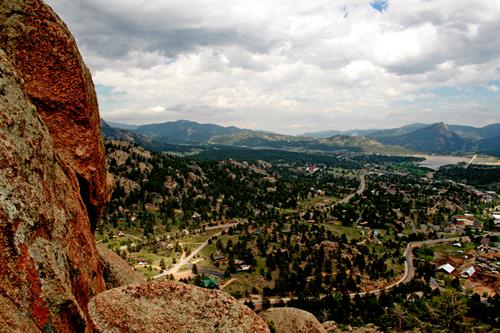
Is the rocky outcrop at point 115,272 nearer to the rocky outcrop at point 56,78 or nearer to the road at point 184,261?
the rocky outcrop at point 56,78

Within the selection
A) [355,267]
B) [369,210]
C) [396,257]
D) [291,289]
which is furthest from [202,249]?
[369,210]

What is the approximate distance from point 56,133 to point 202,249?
11767cm

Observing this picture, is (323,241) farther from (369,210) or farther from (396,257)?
(369,210)

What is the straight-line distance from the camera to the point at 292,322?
35.9m

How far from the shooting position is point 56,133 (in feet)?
65.5

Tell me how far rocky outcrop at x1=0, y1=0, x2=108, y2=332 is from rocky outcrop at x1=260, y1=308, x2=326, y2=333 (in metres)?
22.7

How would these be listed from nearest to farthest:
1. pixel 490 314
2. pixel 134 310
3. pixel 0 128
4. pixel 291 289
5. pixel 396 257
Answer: pixel 0 128 < pixel 134 310 < pixel 490 314 < pixel 291 289 < pixel 396 257

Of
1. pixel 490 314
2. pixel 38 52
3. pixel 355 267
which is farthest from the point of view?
pixel 355 267

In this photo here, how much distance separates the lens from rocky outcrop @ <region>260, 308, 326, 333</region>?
117ft

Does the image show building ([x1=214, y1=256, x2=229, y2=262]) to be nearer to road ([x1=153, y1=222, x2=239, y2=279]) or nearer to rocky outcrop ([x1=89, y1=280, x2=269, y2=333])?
road ([x1=153, y1=222, x2=239, y2=279])

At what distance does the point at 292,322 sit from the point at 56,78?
31.7 meters

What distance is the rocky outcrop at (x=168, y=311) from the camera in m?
12.3

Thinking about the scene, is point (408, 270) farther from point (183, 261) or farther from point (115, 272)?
point (115, 272)

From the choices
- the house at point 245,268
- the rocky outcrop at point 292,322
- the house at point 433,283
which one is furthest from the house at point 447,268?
the rocky outcrop at point 292,322
